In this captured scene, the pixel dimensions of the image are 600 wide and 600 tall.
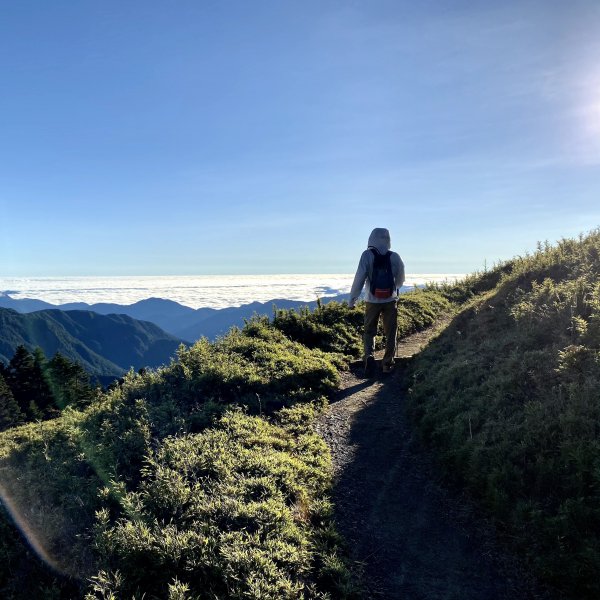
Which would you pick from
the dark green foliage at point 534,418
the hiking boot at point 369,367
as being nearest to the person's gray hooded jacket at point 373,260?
the hiking boot at point 369,367

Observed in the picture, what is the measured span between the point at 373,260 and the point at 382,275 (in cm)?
49

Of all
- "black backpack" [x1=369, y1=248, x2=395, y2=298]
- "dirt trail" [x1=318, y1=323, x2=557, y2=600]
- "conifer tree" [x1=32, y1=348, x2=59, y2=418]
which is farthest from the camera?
"conifer tree" [x1=32, y1=348, x2=59, y2=418]

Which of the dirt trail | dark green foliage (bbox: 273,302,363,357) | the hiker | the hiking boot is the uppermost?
the hiker

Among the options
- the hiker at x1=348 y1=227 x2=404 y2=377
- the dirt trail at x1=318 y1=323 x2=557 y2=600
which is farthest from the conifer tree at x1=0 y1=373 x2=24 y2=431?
→ the dirt trail at x1=318 y1=323 x2=557 y2=600

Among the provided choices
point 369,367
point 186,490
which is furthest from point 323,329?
point 186,490

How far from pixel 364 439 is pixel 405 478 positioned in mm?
1625

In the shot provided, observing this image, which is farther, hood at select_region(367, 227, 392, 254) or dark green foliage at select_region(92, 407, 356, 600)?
hood at select_region(367, 227, 392, 254)

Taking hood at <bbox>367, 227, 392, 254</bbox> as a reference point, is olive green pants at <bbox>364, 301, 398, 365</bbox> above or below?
below

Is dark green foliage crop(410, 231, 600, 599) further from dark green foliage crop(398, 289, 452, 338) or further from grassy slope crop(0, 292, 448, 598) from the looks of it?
dark green foliage crop(398, 289, 452, 338)

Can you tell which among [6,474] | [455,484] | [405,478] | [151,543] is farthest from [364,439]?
[6,474]

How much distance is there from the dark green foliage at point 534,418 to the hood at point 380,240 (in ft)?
10.6

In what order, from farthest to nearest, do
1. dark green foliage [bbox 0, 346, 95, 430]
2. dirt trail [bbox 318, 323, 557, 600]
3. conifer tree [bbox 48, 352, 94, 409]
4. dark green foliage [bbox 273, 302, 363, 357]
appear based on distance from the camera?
1. dark green foliage [bbox 0, 346, 95, 430]
2. conifer tree [bbox 48, 352, 94, 409]
3. dark green foliage [bbox 273, 302, 363, 357]
4. dirt trail [bbox 318, 323, 557, 600]

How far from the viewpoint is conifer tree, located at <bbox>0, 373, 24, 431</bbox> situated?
5101 cm

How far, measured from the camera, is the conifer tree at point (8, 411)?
5101 cm
